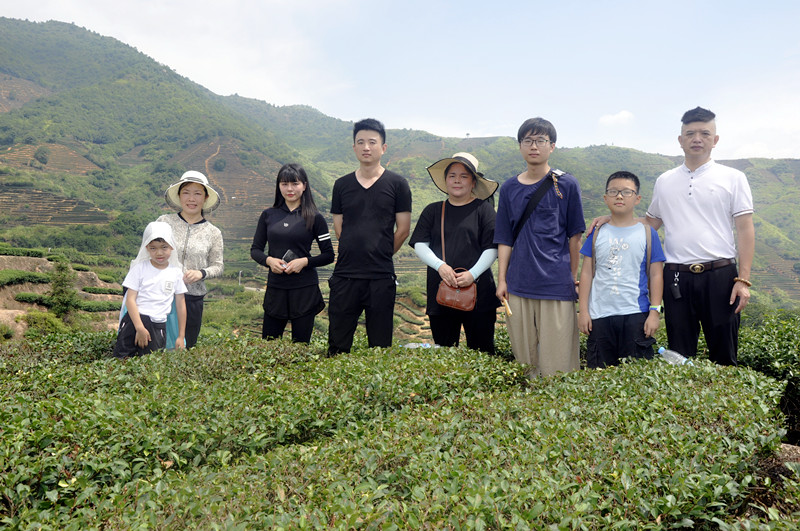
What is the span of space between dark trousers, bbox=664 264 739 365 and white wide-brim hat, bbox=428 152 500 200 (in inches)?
58.6

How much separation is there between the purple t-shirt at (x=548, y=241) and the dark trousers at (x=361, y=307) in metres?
1.04

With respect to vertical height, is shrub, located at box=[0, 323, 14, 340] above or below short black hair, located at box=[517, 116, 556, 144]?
below

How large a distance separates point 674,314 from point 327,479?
2947mm

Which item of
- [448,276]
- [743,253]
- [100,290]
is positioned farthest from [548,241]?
[100,290]

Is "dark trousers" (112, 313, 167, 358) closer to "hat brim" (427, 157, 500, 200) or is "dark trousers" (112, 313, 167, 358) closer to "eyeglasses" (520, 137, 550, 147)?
"hat brim" (427, 157, 500, 200)

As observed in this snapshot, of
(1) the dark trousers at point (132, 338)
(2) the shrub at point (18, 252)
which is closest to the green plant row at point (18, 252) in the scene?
(2) the shrub at point (18, 252)

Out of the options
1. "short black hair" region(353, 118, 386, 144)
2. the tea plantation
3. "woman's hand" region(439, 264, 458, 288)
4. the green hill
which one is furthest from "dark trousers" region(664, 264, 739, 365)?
the green hill

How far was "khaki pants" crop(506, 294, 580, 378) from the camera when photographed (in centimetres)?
359

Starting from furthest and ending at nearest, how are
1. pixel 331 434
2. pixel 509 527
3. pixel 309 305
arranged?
pixel 309 305, pixel 331 434, pixel 509 527

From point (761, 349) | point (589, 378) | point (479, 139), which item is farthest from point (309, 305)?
point (479, 139)

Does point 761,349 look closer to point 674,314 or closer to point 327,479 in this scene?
point 674,314

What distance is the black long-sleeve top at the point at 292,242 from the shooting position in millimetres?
4152

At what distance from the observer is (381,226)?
3.92m

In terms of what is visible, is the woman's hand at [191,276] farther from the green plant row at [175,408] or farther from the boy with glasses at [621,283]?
the boy with glasses at [621,283]
